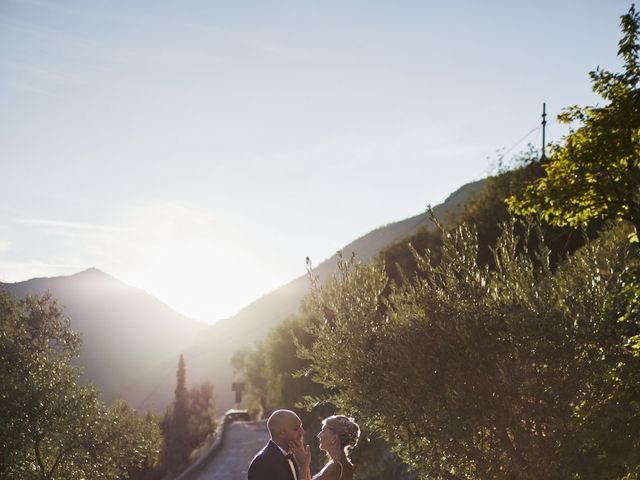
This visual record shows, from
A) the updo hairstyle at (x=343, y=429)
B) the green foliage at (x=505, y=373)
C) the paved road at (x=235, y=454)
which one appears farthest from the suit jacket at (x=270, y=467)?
the paved road at (x=235, y=454)

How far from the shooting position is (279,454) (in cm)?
540

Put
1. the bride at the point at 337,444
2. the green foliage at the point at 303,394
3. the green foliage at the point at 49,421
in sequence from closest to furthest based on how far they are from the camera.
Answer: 1. the bride at the point at 337,444
2. the green foliage at the point at 303,394
3. the green foliage at the point at 49,421

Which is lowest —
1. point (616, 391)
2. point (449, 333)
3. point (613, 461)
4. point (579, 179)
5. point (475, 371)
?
point (613, 461)

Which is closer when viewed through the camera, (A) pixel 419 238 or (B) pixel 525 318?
(B) pixel 525 318

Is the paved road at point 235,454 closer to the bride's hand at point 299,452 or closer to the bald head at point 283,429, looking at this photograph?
the bride's hand at point 299,452

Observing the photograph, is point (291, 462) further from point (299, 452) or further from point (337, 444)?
point (337, 444)

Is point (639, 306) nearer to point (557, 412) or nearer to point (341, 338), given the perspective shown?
point (557, 412)

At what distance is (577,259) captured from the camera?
9.09 meters

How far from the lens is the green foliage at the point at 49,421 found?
21.0 meters

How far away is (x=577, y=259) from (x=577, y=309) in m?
2.02

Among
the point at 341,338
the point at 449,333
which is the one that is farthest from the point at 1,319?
the point at 449,333

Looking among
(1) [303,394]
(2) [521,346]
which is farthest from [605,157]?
(1) [303,394]

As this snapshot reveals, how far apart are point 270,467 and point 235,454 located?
93.5 feet

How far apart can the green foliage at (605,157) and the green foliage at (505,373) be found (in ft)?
2.58
